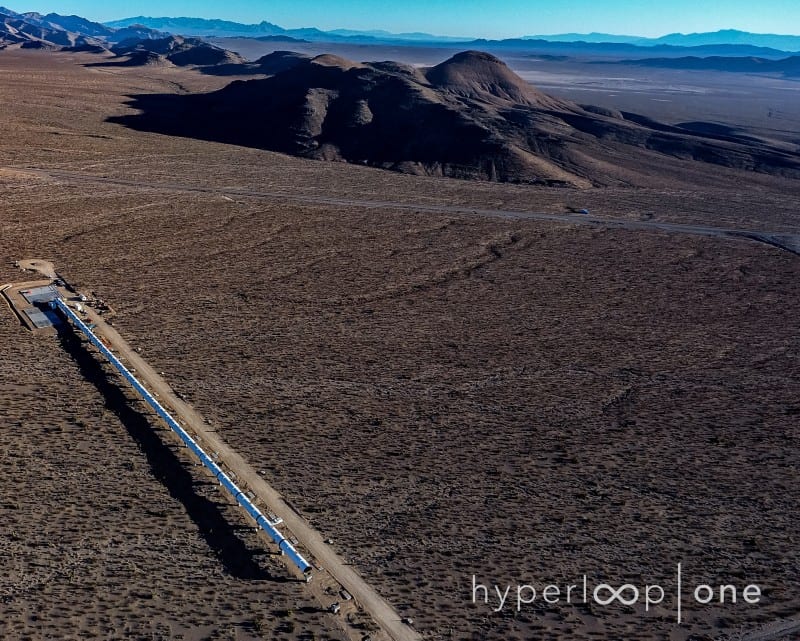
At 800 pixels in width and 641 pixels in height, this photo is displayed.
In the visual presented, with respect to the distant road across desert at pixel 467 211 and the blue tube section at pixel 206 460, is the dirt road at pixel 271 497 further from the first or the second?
the distant road across desert at pixel 467 211

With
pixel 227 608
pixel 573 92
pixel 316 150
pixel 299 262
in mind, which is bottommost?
pixel 227 608

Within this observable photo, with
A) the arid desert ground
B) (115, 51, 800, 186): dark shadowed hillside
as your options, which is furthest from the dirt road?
(115, 51, 800, 186): dark shadowed hillside

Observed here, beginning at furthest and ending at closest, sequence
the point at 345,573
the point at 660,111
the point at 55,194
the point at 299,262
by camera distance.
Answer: the point at 660,111
the point at 55,194
the point at 299,262
the point at 345,573

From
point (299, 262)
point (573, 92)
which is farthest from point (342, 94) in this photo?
point (573, 92)

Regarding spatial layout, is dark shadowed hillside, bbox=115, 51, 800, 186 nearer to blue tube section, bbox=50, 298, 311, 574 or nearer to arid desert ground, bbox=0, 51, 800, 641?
arid desert ground, bbox=0, 51, 800, 641

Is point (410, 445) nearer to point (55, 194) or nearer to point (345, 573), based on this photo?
point (345, 573)

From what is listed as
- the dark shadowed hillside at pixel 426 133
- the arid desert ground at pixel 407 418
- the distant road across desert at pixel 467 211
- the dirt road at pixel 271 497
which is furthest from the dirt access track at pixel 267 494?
the dark shadowed hillside at pixel 426 133
